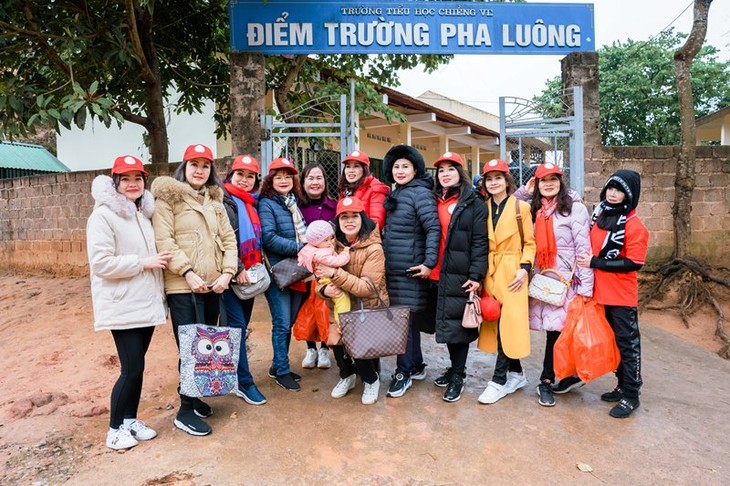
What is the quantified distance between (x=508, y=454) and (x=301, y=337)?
1.69m

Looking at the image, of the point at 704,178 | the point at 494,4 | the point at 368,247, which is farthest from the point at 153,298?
the point at 704,178

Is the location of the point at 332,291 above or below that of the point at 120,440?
above

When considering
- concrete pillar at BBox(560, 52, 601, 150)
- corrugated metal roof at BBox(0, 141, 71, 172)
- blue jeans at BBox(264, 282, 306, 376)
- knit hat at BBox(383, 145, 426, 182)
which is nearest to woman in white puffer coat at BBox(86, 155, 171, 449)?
blue jeans at BBox(264, 282, 306, 376)

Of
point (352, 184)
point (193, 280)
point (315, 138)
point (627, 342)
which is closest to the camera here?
point (193, 280)

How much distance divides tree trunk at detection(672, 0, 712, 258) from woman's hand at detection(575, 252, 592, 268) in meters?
4.16

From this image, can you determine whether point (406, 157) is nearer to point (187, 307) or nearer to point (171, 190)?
point (171, 190)

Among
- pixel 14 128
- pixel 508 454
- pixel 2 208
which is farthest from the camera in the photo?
pixel 2 208

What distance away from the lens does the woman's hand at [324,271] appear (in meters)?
3.34

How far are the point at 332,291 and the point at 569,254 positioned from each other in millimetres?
1600

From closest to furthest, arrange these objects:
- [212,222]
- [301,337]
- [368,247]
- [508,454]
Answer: [508,454]
[212,222]
[368,247]
[301,337]

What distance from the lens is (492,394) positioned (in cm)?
357

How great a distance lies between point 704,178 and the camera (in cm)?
693

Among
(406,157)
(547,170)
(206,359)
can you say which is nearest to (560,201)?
(547,170)

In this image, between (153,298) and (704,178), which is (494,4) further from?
(153,298)
